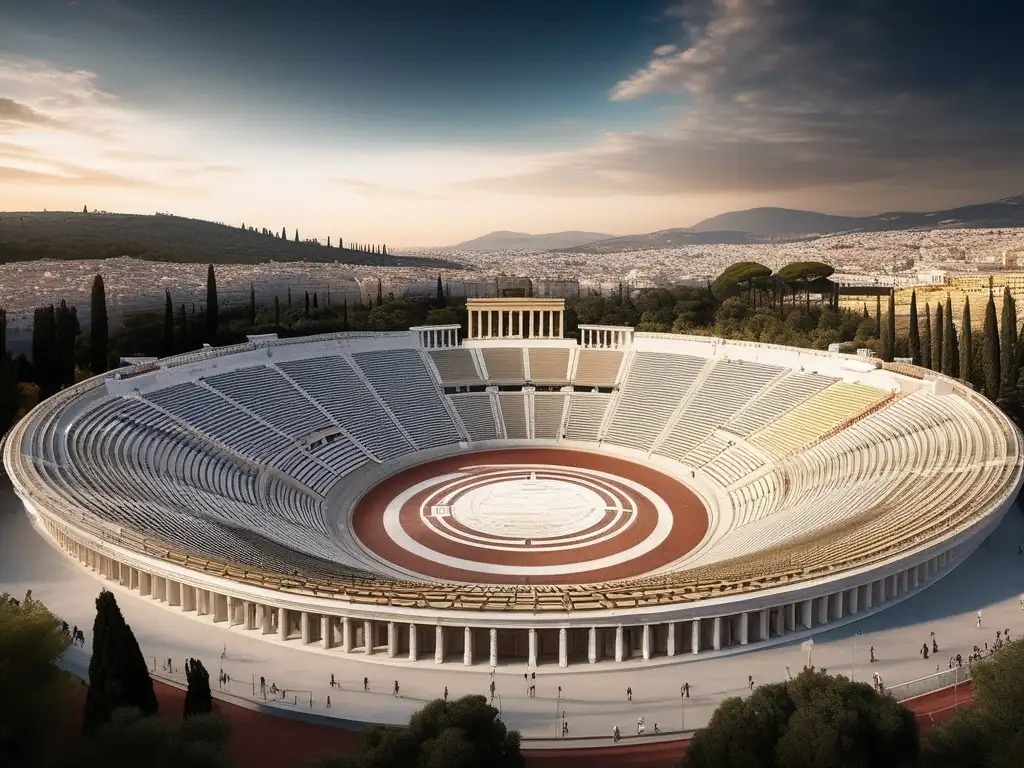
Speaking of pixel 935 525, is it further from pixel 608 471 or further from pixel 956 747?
pixel 608 471

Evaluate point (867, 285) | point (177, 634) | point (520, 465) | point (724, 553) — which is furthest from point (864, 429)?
point (867, 285)

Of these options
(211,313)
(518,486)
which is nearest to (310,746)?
(518,486)

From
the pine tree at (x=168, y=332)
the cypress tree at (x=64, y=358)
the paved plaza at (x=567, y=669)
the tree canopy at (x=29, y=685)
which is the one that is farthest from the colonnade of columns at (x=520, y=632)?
Result: the pine tree at (x=168, y=332)

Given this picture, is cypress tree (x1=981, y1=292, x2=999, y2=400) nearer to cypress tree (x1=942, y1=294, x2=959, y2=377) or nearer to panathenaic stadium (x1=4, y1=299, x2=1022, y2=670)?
cypress tree (x1=942, y1=294, x2=959, y2=377)

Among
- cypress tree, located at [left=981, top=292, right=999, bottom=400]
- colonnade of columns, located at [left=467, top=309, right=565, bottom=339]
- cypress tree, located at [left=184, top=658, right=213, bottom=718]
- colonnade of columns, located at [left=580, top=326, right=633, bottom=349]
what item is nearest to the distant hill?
colonnade of columns, located at [left=467, top=309, right=565, bottom=339]

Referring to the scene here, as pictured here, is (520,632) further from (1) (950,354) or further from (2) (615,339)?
(2) (615,339)

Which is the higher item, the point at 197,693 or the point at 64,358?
the point at 64,358

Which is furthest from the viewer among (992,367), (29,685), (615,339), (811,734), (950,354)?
(615,339)
